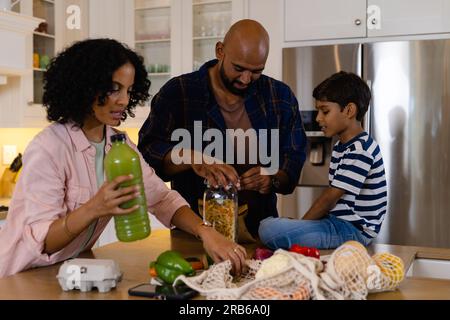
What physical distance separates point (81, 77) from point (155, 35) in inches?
96.2

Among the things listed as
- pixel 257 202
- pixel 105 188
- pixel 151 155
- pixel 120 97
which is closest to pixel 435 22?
pixel 257 202

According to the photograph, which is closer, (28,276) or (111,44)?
(28,276)

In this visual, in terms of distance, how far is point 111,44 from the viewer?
150cm

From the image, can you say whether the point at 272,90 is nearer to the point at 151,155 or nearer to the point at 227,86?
the point at 227,86

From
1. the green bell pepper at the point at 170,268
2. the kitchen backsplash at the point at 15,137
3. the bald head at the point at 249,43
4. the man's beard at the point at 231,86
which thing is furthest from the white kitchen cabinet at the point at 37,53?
the green bell pepper at the point at 170,268

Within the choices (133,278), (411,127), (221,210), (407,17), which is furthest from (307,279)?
(407,17)

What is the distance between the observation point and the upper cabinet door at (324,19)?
311 centimetres

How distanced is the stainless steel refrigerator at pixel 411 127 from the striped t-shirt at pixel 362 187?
51.1 inches

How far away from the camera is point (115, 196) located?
3.80ft

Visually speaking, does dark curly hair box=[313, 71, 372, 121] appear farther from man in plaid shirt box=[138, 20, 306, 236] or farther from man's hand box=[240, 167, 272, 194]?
man's hand box=[240, 167, 272, 194]

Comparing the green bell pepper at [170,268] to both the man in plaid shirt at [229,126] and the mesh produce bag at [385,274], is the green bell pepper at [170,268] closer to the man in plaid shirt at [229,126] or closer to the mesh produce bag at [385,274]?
the mesh produce bag at [385,274]

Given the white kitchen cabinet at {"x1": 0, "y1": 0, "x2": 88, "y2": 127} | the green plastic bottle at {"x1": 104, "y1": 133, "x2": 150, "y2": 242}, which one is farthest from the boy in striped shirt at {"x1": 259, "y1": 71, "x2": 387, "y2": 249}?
the white kitchen cabinet at {"x1": 0, "y1": 0, "x2": 88, "y2": 127}

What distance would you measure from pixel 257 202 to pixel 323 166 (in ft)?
4.31

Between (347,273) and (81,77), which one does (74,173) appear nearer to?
(81,77)
